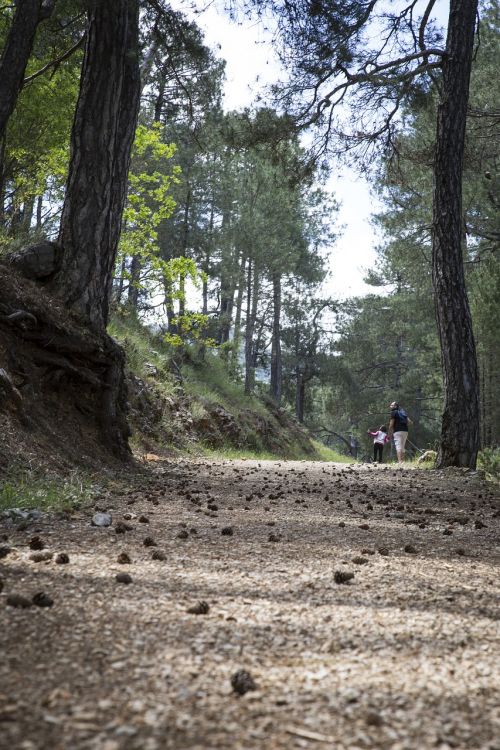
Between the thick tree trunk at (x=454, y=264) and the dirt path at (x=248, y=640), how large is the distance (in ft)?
17.9

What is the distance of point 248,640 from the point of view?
1920 mm

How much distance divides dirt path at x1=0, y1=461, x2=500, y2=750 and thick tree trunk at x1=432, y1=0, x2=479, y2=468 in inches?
214

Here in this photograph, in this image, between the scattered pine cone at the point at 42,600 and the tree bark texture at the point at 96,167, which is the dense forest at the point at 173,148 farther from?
the scattered pine cone at the point at 42,600

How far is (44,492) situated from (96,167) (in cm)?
446

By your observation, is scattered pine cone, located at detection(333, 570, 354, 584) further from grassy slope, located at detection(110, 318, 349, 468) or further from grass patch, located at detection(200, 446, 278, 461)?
grass patch, located at detection(200, 446, 278, 461)

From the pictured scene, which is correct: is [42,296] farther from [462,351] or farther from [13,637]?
[462,351]

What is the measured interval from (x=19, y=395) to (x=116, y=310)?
11.4 meters

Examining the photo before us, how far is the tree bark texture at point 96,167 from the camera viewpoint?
23.3 ft

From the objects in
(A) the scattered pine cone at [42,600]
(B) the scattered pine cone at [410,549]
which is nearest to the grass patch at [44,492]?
(A) the scattered pine cone at [42,600]

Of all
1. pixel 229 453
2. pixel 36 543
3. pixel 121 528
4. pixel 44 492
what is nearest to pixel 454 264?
pixel 44 492

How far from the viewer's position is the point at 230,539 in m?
3.70

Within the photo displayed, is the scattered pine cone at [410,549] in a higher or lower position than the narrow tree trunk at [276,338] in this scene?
lower

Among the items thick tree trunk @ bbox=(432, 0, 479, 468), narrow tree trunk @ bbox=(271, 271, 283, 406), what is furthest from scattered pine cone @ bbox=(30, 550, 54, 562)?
narrow tree trunk @ bbox=(271, 271, 283, 406)

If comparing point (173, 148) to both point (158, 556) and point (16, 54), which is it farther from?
point (158, 556)
